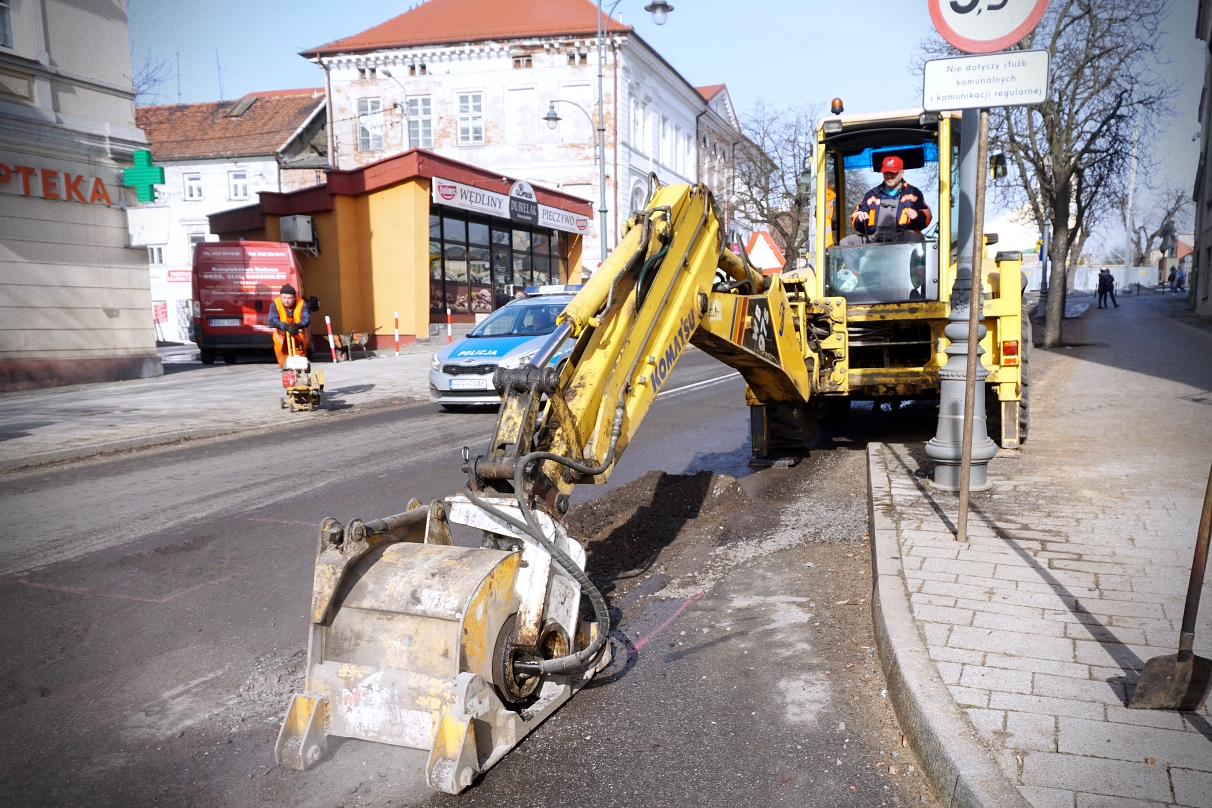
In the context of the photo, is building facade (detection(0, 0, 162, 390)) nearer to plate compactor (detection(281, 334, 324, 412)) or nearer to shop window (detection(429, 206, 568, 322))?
plate compactor (detection(281, 334, 324, 412))

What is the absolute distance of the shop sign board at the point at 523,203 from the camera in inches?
1137

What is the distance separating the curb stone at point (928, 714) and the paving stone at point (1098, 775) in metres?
0.13

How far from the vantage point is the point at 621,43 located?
36.9 meters

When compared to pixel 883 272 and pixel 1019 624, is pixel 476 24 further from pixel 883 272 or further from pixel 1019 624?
pixel 1019 624

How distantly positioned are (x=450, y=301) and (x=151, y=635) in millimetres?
23536

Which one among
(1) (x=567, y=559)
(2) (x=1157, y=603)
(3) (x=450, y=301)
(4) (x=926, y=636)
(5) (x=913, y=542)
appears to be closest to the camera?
(1) (x=567, y=559)

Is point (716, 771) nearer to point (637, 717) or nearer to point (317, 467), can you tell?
point (637, 717)

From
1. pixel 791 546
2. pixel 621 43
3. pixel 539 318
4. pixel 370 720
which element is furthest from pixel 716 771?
pixel 621 43

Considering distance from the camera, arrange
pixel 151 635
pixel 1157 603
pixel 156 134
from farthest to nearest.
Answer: pixel 156 134 < pixel 151 635 < pixel 1157 603

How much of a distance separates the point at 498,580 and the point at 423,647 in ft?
1.09

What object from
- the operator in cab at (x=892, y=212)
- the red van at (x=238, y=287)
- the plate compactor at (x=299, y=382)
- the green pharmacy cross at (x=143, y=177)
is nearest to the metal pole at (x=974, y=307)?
the operator in cab at (x=892, y=212)

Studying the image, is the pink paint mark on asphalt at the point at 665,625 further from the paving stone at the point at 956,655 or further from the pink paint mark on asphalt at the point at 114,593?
the pink paint mark on asphalt at the point at 114,593

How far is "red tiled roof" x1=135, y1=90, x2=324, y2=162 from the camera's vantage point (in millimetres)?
41500

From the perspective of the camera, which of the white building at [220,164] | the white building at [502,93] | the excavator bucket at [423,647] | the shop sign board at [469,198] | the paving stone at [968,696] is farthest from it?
the white building at [220,164]
